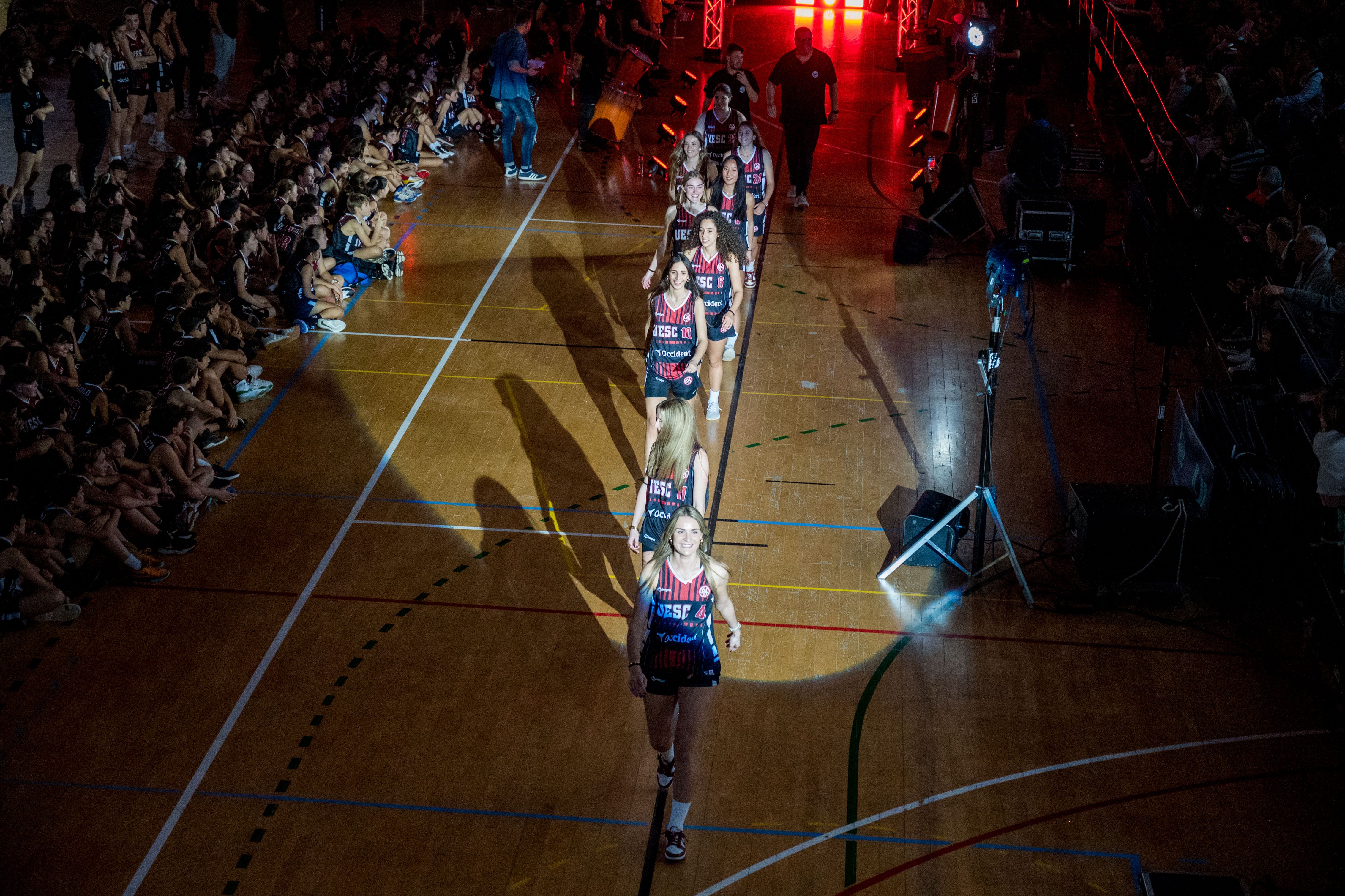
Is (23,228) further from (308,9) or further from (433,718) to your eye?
(308,9)

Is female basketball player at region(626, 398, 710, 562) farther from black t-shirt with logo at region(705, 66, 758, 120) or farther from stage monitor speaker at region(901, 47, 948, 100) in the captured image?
stage monitor speaker at region(901, 47, 948, 100)

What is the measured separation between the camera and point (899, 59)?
19.3 m

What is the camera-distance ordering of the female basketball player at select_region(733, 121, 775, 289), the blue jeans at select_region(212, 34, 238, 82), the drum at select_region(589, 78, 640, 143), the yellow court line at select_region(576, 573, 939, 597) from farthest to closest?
the blue jeans at select_region(212, 34, 238, 82) < the drum at select_region(589, 78, 640, 143) < the female basketball player at select_region(733, 121, 775, 289) < the yellow court line at select_region(576, 573, 939, 597)

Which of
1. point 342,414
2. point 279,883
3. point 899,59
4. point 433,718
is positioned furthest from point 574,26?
point 279,883

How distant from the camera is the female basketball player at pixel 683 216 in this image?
30.7ft

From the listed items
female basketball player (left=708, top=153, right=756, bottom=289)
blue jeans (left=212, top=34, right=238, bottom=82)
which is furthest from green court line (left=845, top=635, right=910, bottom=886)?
blue jeans (left=212, top=34, right=238, bottom=82)

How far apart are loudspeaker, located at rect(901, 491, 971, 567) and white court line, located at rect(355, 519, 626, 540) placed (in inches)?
75.5

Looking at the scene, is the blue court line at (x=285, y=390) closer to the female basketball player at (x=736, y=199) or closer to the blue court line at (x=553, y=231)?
the blue court line at (x=553, y=231)

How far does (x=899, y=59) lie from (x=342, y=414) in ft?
41.6

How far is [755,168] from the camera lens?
1095 centimetres

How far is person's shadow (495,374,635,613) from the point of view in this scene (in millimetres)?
8039

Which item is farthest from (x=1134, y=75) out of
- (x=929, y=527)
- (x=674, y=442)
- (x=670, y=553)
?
(x=670, y=553)

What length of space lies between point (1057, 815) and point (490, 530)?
408 centimetres

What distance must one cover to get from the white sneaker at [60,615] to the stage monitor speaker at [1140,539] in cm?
622
